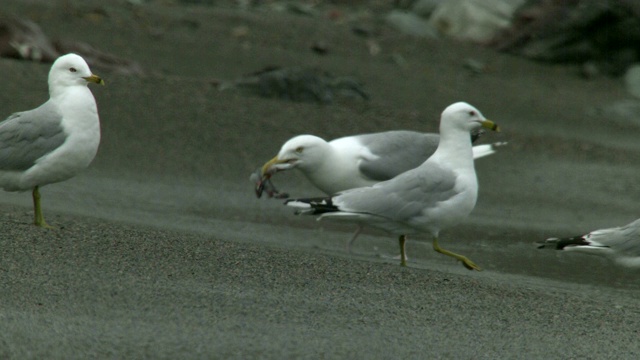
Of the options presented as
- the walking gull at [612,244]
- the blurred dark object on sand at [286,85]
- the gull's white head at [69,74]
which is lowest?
the walking gull at [612,244]

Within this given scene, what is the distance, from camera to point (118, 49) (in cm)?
1286

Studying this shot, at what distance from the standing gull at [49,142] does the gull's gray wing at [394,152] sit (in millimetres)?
1951

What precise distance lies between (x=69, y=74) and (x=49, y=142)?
54 cm

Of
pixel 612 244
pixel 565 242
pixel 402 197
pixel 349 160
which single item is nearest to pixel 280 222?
pixel 349 160

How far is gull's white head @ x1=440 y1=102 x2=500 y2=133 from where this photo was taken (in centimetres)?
722

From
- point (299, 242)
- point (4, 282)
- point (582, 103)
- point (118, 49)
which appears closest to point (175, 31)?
point (118, 49)

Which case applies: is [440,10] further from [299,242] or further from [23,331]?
[23,331]

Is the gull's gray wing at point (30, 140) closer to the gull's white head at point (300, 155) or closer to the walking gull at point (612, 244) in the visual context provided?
→ the gull's white head at point (300, 155)

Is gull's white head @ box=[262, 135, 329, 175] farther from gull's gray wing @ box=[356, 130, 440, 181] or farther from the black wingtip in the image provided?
the black wingtip

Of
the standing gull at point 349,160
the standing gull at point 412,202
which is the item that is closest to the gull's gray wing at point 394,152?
the standing gull at point 349,160

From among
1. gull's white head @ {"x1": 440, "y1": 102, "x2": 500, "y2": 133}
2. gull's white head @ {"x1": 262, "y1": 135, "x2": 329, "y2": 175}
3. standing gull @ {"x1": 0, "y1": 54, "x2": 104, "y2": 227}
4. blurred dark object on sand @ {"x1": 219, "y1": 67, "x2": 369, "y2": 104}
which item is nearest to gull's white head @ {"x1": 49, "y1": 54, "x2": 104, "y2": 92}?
standing gull @ {"x1": 0, "y1": 54, "x2": 104, "y2": 227}

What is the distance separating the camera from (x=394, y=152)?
7832 mm

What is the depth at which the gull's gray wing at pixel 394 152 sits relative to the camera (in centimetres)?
767

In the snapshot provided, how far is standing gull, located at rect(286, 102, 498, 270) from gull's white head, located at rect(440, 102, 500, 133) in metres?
0.26
